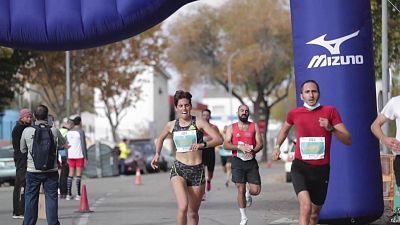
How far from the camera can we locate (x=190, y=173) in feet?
35.3

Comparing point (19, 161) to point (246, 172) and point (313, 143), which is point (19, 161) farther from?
point (313, 143)

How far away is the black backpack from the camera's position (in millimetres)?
11984

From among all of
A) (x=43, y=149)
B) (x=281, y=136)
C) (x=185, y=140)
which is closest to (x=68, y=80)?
(x=43, y=149)

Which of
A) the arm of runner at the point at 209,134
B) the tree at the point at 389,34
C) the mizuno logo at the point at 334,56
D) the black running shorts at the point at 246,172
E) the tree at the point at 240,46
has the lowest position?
the black running shorts at the point at 246,172

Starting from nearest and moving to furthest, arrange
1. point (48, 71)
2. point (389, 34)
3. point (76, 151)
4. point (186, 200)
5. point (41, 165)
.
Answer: point (186, 200) < point (41, 165) < point (76, 151) < point (389, 34) < point (48, 71)

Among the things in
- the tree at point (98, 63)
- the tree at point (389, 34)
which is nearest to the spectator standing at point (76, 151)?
the tree at point (389, 34)

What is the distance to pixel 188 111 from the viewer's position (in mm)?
11008

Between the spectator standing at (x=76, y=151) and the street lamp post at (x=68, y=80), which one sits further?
the street lamp post at (x=68, y=80)

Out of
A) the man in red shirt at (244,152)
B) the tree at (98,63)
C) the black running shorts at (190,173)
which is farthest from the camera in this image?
the tree at (98,63)

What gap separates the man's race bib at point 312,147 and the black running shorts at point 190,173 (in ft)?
4.57

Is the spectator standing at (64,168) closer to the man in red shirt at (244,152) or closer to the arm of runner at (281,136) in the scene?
the man in red shirt at (244,152)

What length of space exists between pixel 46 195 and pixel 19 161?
9.47 feet

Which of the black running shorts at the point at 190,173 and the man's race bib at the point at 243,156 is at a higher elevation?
the man's race bib at the point at 243,156

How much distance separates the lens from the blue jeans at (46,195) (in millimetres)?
12125
